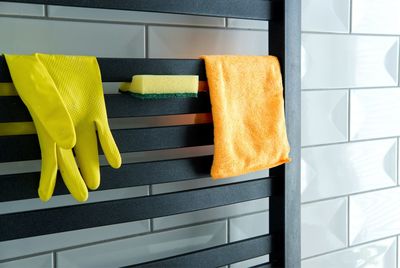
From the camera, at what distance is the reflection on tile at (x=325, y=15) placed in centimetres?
105

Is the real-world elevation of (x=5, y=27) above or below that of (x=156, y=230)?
above

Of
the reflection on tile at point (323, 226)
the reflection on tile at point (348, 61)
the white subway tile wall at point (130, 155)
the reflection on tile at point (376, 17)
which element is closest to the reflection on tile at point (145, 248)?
the white subway tile wall at point (130, 155)

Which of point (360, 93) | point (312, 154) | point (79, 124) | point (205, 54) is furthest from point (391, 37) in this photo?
point (79, 124)

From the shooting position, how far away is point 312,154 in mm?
1087

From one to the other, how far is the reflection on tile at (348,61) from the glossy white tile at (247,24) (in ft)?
0.34

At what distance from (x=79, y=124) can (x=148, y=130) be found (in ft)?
0.38

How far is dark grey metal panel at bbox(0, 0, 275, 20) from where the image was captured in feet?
2.39

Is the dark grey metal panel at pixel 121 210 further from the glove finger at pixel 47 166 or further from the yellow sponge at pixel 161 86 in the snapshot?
the yellow sponge at pixel 161 86

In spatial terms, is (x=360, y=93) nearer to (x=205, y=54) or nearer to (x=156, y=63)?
(x=205, y=54)

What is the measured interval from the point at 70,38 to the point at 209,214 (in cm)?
40

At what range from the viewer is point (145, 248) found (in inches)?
35.1

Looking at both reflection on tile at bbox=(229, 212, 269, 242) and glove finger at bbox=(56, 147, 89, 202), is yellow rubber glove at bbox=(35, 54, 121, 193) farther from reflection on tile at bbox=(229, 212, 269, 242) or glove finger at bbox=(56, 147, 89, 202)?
reflection on tile at bbox=(229, 212, 269, 242)

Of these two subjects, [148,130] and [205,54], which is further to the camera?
[205,54]

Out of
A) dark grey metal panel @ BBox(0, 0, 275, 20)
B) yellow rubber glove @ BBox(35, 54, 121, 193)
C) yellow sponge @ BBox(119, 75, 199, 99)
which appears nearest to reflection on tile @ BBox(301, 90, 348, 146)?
dark grey metal panel @ BBox(0, 0, 275, 20)
